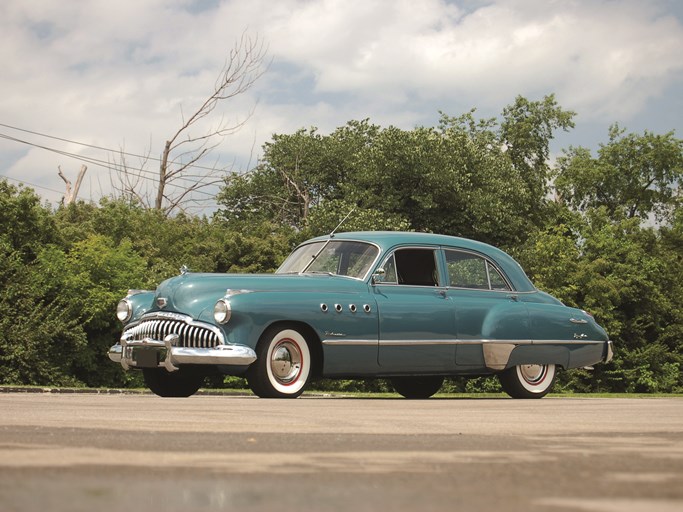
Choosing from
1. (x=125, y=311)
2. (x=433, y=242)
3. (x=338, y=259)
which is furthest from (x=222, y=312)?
(x=433, y=242)

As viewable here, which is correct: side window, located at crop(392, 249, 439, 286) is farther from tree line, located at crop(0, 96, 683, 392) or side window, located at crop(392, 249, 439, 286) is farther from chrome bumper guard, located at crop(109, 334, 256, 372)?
tree line, located at crop(0, 96, 683, 392)

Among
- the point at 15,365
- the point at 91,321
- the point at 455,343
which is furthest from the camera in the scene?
the point at 91,321

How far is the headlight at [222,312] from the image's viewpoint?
11.4m

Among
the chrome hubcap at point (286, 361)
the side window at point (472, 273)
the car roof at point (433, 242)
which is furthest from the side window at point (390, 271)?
the chrome hubcap at point (286, 361)

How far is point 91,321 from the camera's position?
108ft

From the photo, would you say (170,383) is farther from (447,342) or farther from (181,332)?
(447,342)

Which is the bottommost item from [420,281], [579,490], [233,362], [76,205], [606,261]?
[579,490]

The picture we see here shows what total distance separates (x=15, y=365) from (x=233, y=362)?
18213 millimetres

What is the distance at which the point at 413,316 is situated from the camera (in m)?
12.8

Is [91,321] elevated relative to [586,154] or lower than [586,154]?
lower

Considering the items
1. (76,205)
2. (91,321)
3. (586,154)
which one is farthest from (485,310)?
(586,154)

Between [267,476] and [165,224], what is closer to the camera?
[267,476]

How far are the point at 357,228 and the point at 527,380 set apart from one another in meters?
27.4

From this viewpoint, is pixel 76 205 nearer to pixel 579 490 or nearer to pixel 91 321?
pixel 91 321
